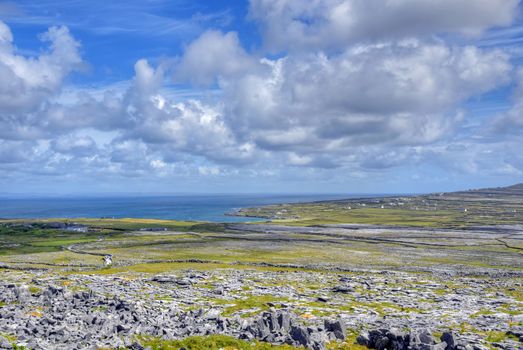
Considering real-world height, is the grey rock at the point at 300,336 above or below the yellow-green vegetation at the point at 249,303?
above

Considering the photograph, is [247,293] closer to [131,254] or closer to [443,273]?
[443,273]

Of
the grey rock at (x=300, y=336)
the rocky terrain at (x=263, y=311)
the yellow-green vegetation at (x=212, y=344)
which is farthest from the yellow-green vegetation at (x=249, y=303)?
the grey rock at (x=300, y=336)

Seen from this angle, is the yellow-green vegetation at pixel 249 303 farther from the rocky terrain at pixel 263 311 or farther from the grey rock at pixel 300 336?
the grey rock at pixel 300 336

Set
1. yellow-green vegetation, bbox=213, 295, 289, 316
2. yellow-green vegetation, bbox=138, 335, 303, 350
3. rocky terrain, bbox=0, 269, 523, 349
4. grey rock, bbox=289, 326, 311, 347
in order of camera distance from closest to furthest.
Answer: yellow-green vegetation, bbox=138, 335, 303, 350
grey rock, bbox=289, 326, 311, 347
rocky terrain, bbox=0, 269, 523, 349
yellow-green vegetation, bbox=213, 295, 289, 316

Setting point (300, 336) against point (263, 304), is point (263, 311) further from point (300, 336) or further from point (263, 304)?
point (300, 336)

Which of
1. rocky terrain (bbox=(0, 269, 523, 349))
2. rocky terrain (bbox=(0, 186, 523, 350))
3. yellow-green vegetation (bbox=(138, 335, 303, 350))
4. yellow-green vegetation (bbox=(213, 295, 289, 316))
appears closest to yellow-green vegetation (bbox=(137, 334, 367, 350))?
yellow-green vegetation (bbox=(138, 335, 303, 350))

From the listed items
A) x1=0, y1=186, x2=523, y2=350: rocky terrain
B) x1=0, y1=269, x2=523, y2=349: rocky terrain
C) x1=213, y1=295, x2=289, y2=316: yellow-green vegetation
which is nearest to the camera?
x1=0, y1=186, x2=523, y2=350: rocky terrain

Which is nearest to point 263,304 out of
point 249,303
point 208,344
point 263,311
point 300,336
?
point 249,303

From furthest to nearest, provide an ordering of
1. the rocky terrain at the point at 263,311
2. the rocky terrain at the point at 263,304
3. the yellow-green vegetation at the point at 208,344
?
the rocky terrain at the point at 263,311 → the rocky terrain at the point at 263,304 → the yellow-green vegetation at the point at 208,344

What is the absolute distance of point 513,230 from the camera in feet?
629

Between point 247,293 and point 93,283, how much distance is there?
1976 cm

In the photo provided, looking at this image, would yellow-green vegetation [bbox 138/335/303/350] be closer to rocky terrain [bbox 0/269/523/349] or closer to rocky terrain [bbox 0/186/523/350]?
rocky terrain [bbox 0/186/523/350]

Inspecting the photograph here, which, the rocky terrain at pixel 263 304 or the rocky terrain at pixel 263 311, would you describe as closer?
the rocky terrain at pixel 263 304

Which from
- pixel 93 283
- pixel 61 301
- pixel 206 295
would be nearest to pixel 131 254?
pixel 93 283
